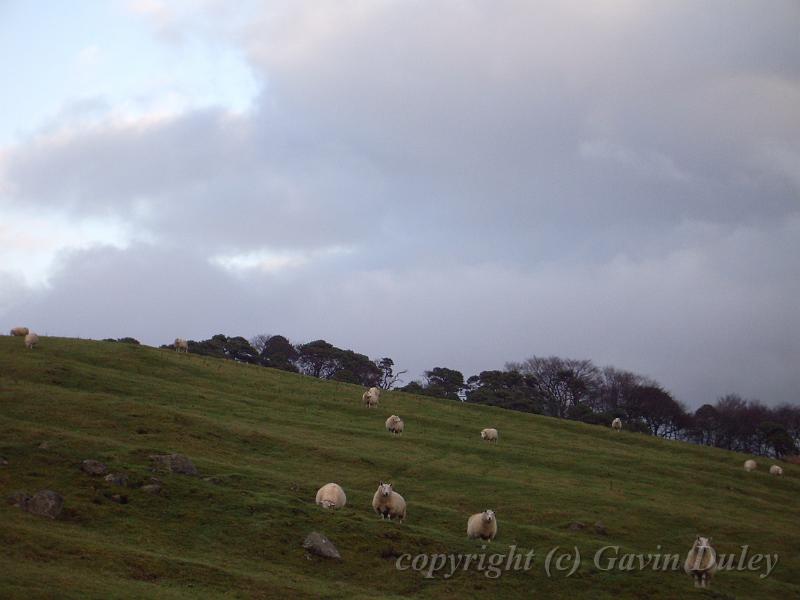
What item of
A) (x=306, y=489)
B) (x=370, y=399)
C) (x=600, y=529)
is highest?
(x=370, y=399)

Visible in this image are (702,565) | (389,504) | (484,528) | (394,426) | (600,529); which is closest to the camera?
(702,565)

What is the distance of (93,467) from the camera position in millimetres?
26016

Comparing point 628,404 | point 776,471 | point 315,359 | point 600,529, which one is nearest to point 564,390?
point 628,404

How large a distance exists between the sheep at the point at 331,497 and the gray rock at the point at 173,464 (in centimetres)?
445

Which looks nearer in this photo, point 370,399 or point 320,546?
point 320,546

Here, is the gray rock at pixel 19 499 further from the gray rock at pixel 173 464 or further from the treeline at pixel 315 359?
the treeline at pixel 315 359

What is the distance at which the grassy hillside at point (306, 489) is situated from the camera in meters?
21.2

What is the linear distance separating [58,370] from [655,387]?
8689 centimetres

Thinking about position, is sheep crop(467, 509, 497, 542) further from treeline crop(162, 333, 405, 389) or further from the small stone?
treeline crop(162, 333, 405, 389)

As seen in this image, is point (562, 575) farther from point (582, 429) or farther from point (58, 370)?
point (582, 429)

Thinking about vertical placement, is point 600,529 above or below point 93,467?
below

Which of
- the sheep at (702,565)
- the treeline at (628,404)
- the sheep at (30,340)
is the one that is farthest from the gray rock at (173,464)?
the treeline at (628,404)

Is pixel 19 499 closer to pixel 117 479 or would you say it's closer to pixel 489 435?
pixel 117 479

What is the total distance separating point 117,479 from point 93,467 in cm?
105
